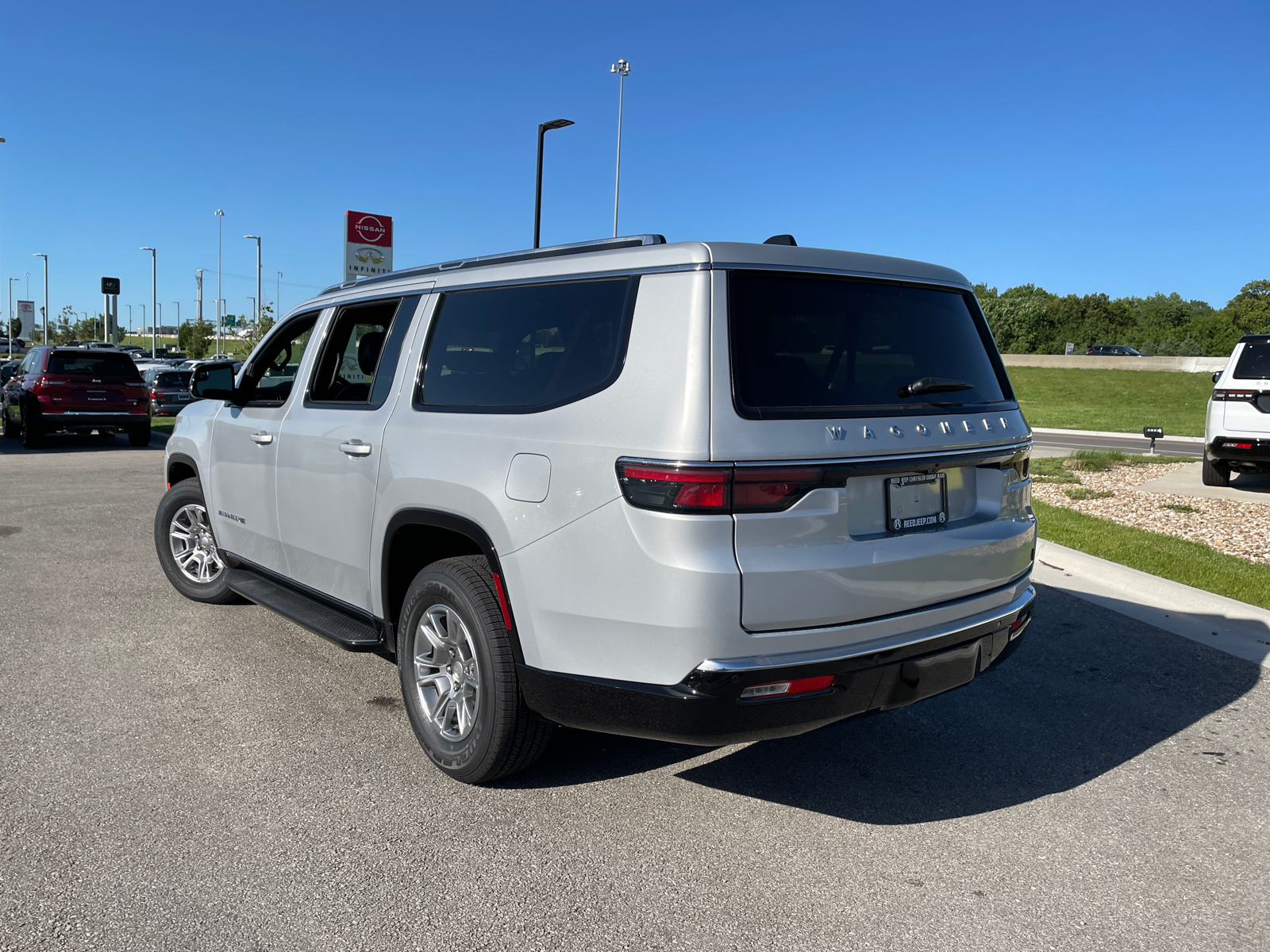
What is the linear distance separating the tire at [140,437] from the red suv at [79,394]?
4 centimetres

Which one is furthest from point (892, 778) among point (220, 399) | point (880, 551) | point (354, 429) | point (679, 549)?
point (220, 399)

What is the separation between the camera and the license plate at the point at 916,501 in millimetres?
3141

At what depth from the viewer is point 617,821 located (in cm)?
342

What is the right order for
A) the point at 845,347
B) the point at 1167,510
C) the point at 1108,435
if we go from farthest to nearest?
1. the point at 1108,435
2. the point at 1167,510
3. the point at 845,347

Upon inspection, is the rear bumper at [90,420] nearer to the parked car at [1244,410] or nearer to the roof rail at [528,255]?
the roof rail at [528,255]

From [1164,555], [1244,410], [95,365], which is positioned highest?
[1244,410]

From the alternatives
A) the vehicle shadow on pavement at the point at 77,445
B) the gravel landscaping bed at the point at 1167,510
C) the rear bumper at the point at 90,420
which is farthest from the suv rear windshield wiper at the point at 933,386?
the rear bumper at the point at 90,420

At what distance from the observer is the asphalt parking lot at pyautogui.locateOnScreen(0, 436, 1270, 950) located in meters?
2.80

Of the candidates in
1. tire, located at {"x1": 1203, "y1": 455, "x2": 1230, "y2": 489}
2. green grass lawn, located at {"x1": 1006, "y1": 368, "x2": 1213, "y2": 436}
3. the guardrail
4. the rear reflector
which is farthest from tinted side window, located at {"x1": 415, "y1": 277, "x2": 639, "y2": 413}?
the guardrail

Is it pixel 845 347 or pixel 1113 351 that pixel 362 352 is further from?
pixel 1113 351

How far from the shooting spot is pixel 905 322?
3.50 m

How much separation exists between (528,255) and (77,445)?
57.2ft

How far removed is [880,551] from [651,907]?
1279 millimetres

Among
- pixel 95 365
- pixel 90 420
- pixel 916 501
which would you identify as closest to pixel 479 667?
pixel 916 501
